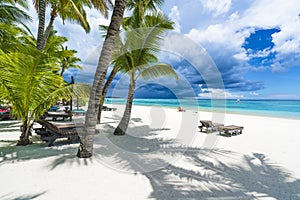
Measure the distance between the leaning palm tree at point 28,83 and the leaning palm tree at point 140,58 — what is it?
2.71 m

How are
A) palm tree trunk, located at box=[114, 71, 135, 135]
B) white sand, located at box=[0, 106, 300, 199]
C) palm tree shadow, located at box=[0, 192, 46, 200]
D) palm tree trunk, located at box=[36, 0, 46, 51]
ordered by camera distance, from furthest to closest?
palm tree trunk, located at box=[114, 71, 135, 135] → palm tree trunk, located at box=[36, 0, 46, 51] → white sand, located at box=[0, 106, 300, 199] → palm tree shadow, located at box=[0, 192, 46, 200]

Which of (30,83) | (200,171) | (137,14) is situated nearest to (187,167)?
(200,171)

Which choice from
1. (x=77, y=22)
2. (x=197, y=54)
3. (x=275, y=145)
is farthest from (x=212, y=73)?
(x=77, y=22)

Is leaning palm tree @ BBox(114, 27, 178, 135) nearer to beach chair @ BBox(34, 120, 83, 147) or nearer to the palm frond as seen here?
Result: beach chair @ BBox(34, 120, 83, 147)

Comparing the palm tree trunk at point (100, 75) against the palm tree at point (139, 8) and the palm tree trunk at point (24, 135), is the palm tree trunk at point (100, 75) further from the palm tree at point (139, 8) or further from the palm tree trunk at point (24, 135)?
the palm tree at point (139, 8)

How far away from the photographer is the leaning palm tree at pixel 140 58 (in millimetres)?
7395

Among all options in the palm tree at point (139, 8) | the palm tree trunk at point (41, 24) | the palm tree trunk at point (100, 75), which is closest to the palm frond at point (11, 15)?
the palm tree trunk at point (41, 24)

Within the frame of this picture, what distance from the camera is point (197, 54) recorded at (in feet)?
24.1

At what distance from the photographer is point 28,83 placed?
484cm

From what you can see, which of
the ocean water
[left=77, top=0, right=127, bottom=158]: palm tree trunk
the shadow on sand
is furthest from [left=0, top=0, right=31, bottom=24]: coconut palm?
the ocean water

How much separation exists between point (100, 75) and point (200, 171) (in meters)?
3.68

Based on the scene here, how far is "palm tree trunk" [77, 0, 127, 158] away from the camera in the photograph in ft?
14.6

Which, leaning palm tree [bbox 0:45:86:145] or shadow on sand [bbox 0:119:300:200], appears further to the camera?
leaning palm tree [bbox 0:45:86:145]

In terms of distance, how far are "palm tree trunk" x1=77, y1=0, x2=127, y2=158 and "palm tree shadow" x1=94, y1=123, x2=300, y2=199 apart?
515mm
